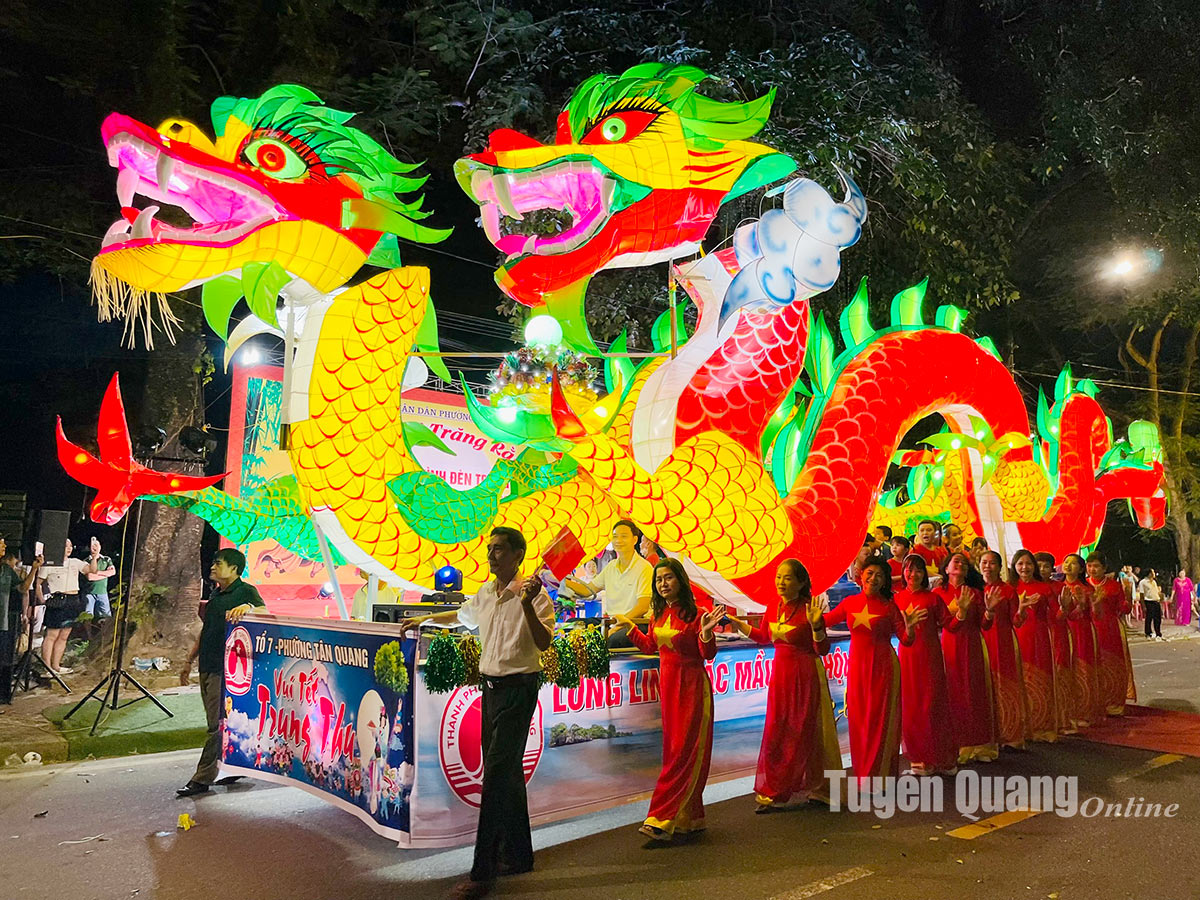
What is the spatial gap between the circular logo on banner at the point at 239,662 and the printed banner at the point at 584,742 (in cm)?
169

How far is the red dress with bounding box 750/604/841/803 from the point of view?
489cm

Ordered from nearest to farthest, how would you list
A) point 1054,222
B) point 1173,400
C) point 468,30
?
point 468,30 → point 1054,222 → point 1173,400

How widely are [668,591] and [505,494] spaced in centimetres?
158

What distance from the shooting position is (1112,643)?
313 inches

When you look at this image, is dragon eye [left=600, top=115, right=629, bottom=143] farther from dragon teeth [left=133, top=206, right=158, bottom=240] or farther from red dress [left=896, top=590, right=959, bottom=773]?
red dress [left=896, top=590, right=959, bottom=773]

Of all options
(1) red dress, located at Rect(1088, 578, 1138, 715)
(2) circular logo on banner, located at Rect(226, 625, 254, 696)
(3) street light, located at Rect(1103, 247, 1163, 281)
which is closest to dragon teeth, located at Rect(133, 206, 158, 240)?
(2) circular logo on banner, located at Rect(226, 625, 254, 696)

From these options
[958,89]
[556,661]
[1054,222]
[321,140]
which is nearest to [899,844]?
[556,661]

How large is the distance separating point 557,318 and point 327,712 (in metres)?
2.56

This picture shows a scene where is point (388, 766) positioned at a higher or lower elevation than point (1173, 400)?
lower

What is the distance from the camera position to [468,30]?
1057 centimetres

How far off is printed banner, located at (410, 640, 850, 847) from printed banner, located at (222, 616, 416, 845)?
128 mm

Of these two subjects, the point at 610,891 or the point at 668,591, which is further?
the point at 668,591

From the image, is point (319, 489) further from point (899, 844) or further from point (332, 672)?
point (899, 844)

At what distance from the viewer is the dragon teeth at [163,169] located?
4.54 metres
